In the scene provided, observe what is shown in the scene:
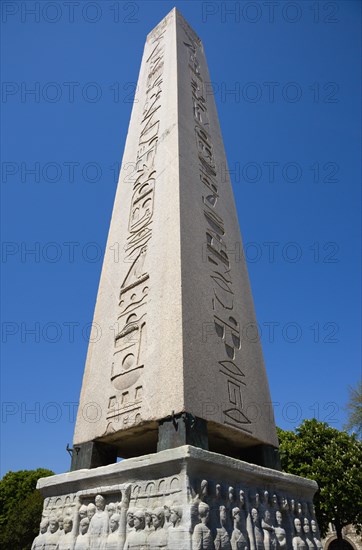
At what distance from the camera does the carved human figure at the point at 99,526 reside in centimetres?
318

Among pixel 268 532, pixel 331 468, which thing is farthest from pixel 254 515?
pixel 331 468

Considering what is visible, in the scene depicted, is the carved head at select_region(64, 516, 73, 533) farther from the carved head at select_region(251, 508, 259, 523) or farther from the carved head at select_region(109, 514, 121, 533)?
the carved head at select_region(251, 508, 259, 523)

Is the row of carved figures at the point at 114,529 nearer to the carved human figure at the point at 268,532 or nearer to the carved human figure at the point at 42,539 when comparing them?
the carved human figure at the point at 42,539

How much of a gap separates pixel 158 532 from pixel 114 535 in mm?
467

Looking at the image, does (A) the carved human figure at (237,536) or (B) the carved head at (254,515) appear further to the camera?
(B) the carved head at (254,515)

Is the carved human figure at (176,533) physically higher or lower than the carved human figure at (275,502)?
lower

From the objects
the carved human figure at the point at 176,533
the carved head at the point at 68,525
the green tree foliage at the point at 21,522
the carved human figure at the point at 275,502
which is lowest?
the carved human figure at the point at 176,533

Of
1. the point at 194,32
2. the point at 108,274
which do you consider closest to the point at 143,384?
the point at 108,274

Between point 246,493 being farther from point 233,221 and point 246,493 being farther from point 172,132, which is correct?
point 172,132

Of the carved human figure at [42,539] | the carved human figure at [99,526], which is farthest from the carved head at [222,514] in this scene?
the carved human figure at [42,539]

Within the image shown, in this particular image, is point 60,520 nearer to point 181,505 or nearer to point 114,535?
point 114,535

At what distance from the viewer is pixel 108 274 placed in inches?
208

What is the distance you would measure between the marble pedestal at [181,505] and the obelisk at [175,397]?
11mm

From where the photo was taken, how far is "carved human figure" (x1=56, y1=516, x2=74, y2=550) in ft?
11.1
